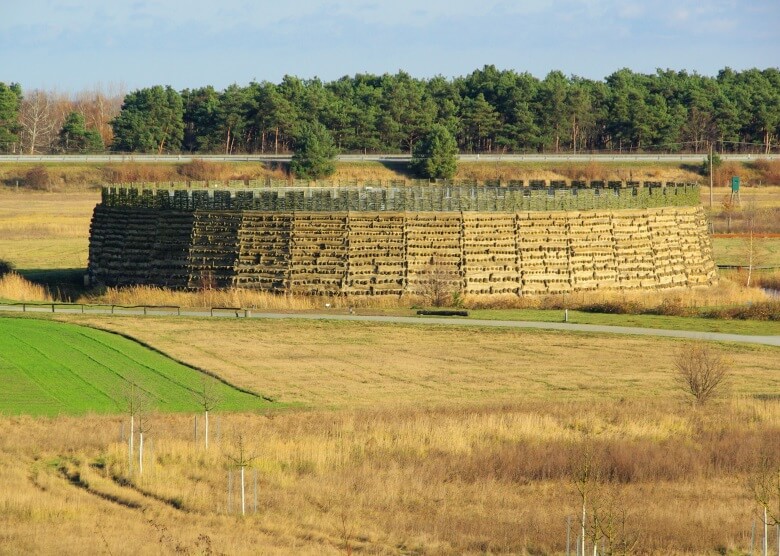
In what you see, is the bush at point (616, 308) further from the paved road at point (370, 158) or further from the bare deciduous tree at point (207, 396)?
the paved road at point (370, 158)

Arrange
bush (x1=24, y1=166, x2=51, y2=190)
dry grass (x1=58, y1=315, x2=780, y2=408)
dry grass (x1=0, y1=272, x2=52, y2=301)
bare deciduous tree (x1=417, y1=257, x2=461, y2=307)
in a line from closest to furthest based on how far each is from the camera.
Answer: dry grass (x1=58, y1=315, x2=780, y2=408) → bare deciduous tree (x1=417, y1=257, x2=461, y2=307) → dry grass (x1=0, y1=272, x2=52, y2=301) → bush (x1=24, y1=166, x2=51, y2=190)

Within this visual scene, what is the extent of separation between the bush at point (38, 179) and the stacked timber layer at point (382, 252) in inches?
2701

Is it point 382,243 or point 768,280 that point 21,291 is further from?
point 768,280

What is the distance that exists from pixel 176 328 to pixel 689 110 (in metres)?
125

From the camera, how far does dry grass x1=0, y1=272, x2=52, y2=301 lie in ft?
237

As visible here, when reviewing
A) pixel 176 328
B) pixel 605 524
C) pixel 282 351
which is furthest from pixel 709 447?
pixel 176 328

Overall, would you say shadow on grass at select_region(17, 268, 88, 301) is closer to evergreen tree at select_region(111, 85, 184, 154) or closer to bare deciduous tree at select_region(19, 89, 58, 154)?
evergreen tree at select_region(111, 85, 184, 154)

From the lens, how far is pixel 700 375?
4559 centimetres

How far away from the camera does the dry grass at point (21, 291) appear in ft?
237

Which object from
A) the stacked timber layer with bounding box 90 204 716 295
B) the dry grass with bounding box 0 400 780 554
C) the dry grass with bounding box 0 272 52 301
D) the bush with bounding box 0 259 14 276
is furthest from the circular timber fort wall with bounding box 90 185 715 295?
the dry grass with bounding box 0 400 780 554

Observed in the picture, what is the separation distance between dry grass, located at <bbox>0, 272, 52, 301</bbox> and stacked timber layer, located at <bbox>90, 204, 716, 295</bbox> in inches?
136

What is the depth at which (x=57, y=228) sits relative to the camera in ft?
356

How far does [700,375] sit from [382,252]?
27.5 meters

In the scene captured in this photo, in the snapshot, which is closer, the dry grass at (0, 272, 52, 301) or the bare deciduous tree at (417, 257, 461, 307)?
the bare deciduous tree at (417, 257, 461, 307)
